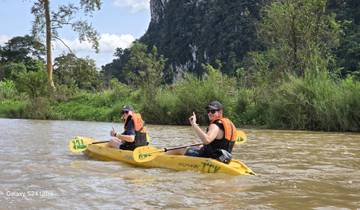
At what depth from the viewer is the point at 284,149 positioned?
39.8 feet

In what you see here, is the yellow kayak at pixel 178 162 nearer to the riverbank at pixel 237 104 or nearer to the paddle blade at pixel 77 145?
the paddle blade at pixel 77 145

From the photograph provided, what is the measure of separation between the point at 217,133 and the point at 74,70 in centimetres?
2783

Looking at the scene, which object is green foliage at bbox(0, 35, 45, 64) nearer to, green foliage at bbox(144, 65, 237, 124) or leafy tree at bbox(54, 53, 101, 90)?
leafy tree at bbox(54, 53, 101, 90)

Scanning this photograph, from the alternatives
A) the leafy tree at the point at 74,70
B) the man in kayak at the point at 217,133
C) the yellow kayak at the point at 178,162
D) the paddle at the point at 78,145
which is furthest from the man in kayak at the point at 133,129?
the leafy tree at the point at 74,70

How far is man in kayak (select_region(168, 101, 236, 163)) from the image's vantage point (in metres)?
8.24

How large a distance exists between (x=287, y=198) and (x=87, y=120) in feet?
69.1

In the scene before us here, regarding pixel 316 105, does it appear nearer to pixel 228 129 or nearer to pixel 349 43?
pixel 228 129

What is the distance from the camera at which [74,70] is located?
34.9 m

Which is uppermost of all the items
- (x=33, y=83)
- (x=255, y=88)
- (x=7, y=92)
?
(x=33, y=83)

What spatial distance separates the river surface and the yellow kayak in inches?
5.8

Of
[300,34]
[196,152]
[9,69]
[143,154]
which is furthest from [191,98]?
→ [9,69]

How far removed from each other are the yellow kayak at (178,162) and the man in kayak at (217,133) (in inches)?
6.9

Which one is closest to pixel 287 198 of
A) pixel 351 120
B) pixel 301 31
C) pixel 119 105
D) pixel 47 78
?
pixel 351 120

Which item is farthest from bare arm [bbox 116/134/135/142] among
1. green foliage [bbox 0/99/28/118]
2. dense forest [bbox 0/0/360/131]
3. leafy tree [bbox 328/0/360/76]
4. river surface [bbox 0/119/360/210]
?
leafy tree [bbox 328/0/360/76]
